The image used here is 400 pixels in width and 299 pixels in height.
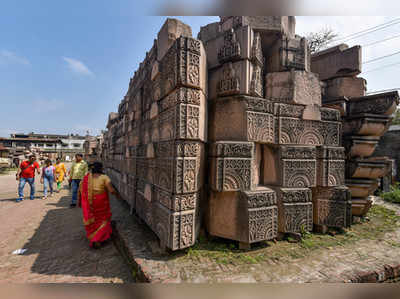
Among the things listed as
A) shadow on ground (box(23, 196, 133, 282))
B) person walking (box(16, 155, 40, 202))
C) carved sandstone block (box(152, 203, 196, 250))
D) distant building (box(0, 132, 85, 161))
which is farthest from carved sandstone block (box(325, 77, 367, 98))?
distant building (box(0, 132, 85, 161))

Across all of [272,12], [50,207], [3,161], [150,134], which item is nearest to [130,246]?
[150,134]

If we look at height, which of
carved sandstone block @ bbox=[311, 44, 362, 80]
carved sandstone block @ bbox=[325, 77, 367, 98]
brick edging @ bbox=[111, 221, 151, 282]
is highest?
carved sandstone block @ bbox=[311, 44, 362, 80]

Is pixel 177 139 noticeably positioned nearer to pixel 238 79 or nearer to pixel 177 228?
pixel 177 228

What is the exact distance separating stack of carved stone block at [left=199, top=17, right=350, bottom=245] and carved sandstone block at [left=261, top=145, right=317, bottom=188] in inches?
0.6

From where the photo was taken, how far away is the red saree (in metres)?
2.82

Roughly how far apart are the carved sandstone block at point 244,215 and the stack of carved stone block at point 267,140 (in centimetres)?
1

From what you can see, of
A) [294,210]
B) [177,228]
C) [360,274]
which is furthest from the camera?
[294,210]

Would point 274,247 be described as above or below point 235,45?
below

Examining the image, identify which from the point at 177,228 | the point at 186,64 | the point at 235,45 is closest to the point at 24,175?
the point at 177,228

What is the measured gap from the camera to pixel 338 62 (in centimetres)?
416

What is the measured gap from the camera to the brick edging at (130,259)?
6.23 feet

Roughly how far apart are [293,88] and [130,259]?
3663 millimetres

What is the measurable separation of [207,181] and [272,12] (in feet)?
7.52

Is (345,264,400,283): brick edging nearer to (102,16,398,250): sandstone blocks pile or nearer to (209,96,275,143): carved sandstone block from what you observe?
(102,16,398,250): sandstone blocks pile
